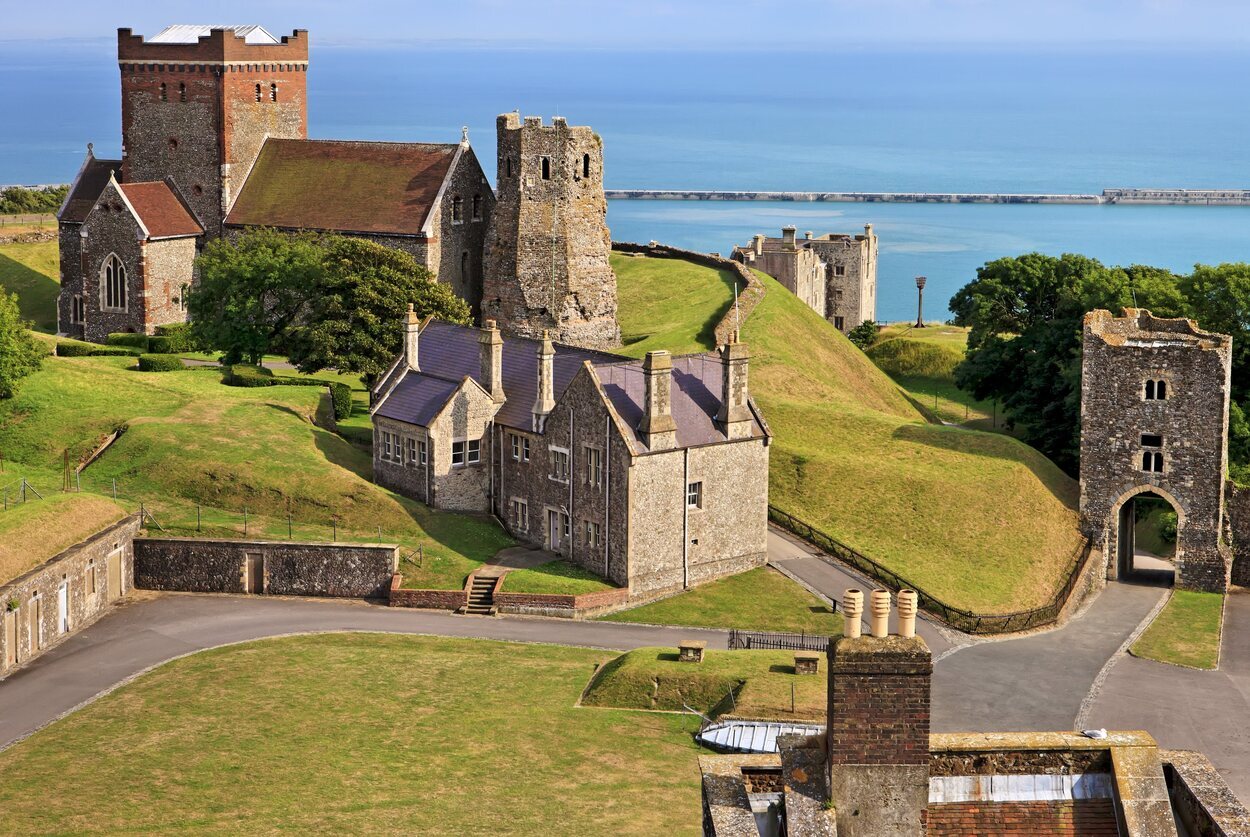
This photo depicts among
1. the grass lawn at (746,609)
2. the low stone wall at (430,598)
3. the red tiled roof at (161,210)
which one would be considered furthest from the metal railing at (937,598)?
the red tiled roof at (161,210)

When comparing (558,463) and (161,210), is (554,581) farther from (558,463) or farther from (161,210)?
(161,210)

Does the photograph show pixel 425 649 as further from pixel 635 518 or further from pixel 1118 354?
pixel 1118 354

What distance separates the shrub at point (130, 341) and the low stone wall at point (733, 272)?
101ft

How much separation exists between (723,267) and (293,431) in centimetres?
4017

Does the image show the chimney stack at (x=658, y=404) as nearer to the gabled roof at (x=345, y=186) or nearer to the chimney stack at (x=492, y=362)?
the chimney stack at (x=492, y=362)

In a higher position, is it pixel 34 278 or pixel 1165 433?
pixel 34 278

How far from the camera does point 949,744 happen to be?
67.6 feet

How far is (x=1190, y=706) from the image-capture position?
173 feet

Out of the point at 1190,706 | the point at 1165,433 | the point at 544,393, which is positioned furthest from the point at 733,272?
the point at 1190,706

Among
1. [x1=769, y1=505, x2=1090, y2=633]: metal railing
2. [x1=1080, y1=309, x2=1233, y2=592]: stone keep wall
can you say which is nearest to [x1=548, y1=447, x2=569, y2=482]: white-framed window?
[x1=769, y1=505, x2=1090, y2=633]: metal railing

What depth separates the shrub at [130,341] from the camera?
297 ft

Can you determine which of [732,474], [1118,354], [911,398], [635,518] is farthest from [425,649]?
[911,398]

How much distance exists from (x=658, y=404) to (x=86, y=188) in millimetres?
Answer: 55942

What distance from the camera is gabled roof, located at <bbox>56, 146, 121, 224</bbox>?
327ft
